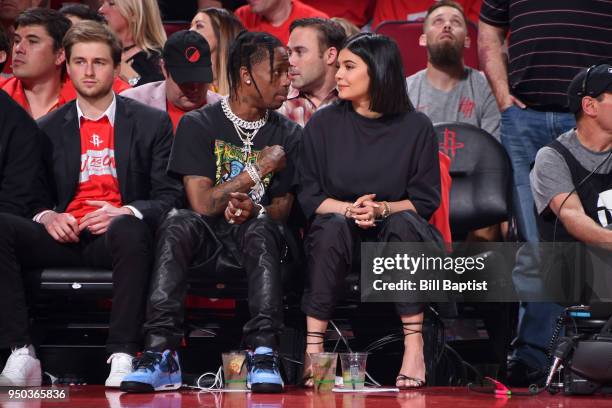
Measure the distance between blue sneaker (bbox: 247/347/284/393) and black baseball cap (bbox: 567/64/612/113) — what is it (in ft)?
6.04

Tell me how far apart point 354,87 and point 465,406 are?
150 centimetres

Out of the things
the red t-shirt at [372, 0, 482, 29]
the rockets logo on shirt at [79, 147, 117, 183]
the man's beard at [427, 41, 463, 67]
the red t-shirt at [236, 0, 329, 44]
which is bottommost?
the rockets logo on shirt at [79, 147, 117, 183]

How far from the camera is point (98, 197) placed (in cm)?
449

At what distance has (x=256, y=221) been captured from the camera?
4129 millimetres

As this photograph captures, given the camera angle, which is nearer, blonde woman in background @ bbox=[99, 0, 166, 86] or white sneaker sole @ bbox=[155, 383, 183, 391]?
white sneaker sole @ bbox=[155, 383, 183, 391]

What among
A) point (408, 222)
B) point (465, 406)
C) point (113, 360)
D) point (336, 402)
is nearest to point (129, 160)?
point (113, 360)

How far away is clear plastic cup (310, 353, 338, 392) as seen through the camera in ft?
12.6

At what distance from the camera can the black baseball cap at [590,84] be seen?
4.59 m

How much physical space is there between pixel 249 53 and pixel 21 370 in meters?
1.63

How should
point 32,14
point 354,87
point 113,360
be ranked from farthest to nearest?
point 32,14
point 354,87
point 113,360

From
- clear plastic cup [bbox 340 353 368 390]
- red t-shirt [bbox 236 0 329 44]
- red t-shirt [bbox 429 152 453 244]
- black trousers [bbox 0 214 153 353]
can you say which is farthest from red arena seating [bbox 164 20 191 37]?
clear plastic cup [bbox 340 353 368 390]

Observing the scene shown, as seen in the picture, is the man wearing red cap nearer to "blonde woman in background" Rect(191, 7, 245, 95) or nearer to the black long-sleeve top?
"blonde woman in background" Rect(191, 7, 245, 95)

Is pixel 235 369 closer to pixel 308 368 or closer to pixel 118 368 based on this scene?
pixel 308 368

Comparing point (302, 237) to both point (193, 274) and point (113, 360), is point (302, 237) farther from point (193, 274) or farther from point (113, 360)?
point (113, 360)
